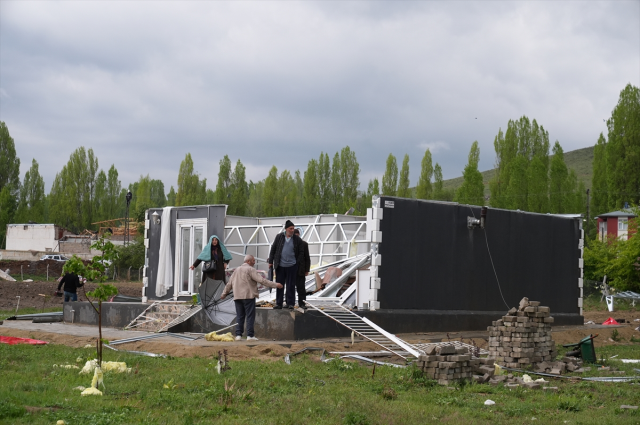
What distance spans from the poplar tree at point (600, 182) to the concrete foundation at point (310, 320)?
39.1m

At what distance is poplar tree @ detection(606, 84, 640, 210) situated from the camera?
53.5m

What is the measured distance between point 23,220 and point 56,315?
5424cm

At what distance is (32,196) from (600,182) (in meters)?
55.6

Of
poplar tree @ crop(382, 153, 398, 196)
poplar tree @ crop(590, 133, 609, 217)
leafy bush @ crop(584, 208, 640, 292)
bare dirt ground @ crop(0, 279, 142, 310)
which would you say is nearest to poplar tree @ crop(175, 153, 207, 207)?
poplar tree @ crop(382, 153, 398, 196)

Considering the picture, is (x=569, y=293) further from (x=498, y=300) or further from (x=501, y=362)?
(x=501, y=362)

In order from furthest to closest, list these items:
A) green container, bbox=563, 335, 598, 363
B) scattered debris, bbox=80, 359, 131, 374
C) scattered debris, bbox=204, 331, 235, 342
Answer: scattered debris, bbox=204, 331, 235, 342
green container, bbox=563, 335, 598, 363
scattered debris, bbox=80, 359, 131, 374

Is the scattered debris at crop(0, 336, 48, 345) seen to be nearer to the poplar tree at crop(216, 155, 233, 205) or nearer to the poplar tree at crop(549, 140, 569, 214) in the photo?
the poplar tree at crop(549, 140, 569, 214)

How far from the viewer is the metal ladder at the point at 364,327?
43.6 ft

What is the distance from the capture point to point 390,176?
218 feet

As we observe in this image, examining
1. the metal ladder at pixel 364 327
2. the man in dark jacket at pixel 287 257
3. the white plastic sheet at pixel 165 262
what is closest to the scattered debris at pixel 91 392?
the metal ladder at pixel 364 327

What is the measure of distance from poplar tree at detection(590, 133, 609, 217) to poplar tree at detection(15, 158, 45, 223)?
53714 mm

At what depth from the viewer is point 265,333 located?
47.3 feet

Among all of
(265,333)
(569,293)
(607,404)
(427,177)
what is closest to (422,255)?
(265,333)

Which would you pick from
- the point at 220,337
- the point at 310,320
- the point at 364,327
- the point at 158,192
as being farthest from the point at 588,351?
the point at 158,192
